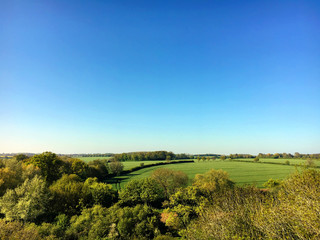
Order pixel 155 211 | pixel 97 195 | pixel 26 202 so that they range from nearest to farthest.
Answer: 1. pixel 26 202
2. pixel 155 211
3. pixel 97 195

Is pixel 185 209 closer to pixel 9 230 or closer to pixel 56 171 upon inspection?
pixel 9 230

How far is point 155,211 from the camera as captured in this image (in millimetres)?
28625

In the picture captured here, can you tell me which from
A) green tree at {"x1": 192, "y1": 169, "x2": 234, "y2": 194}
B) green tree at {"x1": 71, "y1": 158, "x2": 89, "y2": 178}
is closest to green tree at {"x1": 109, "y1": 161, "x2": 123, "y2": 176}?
green tree at {"x1": 71, "y1": 158, "x2": 89, "y2": 178}

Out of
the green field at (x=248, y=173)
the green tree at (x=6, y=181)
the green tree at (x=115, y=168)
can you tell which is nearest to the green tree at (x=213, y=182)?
the green field at (x=248, y=173)

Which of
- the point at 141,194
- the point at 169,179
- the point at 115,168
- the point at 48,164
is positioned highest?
the point at 48,164

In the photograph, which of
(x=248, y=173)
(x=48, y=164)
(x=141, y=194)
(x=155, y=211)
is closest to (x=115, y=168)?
(x=48, y=164)

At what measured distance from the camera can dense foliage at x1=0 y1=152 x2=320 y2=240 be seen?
13.3 metres

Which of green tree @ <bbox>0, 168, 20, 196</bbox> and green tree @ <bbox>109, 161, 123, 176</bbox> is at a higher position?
green tree @ <bbox>0, 168, 20, 196</bbox>

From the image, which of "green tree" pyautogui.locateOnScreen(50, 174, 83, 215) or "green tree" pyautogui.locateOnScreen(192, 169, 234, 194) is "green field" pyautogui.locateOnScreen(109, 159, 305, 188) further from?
"green tree" pyautogui.locateOnScreen(50, 174, 83, 215)

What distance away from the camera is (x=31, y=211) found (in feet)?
87.6

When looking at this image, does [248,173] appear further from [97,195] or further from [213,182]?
[97,195]

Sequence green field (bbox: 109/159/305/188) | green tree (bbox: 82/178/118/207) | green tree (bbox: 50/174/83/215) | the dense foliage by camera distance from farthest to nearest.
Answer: green field (bbox: 109/159/305/188), green tree (bbox: 82/178/118/207), green tree (bbox: 50/174/83/215), the dense foliage

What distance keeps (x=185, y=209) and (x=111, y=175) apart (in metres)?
62.5

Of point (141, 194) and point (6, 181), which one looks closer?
point (6, 181)
